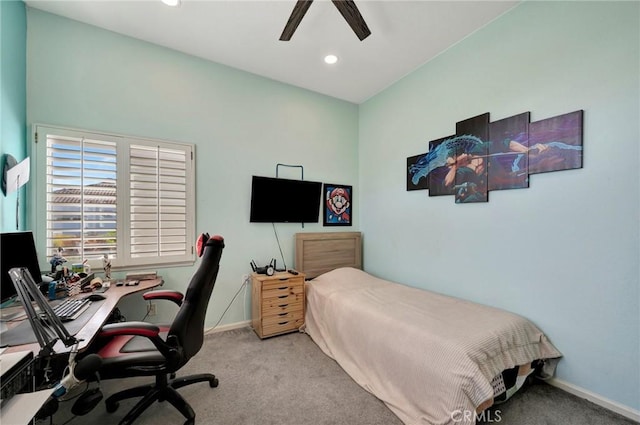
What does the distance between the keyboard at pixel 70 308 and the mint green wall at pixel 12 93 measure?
72 cm

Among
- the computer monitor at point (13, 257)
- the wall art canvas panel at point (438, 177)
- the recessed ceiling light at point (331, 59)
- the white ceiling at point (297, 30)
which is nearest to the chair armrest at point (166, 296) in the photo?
the computer monitor at point (13, 257)

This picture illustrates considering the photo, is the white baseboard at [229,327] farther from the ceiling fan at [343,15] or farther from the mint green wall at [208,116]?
the ceiling fan at [343,15]

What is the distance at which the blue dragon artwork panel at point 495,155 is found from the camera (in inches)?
75.7

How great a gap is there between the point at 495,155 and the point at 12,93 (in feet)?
13.1

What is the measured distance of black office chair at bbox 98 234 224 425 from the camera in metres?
1.42

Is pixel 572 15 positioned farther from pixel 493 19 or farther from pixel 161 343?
pixel 161 343

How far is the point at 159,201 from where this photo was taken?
2.66 m

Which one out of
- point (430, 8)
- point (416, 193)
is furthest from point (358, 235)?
point (430, 8)

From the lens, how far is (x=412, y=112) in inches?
123

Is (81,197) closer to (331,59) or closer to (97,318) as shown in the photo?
(97,318)

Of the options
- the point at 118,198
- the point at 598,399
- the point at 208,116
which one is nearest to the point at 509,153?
the point at 598,399

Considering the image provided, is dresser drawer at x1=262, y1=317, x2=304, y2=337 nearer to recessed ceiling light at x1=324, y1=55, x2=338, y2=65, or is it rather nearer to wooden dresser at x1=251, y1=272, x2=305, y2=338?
wooden dresser at x1=251, y1=272, x2=305, y2=338

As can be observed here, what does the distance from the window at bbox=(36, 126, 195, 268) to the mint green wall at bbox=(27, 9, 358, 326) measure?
0.33ft

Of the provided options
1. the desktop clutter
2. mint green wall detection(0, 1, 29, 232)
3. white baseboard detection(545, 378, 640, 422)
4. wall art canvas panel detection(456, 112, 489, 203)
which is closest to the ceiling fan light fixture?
mint green wall detection(0, 1, 29, 232)
